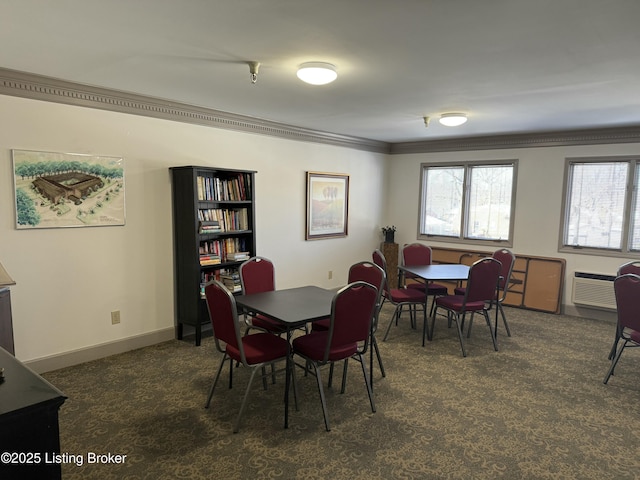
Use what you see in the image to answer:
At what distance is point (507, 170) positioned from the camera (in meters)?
6.04

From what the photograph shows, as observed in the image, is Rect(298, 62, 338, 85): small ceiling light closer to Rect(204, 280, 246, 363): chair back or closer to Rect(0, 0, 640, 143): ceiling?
Rect(0, 0, 640, 143): ceiling

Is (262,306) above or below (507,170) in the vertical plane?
below

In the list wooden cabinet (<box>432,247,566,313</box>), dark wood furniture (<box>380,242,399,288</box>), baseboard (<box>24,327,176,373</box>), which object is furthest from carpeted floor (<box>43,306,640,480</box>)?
dark wood furniture (<box>380,242,399,288</box>)

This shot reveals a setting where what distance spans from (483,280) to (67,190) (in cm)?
391

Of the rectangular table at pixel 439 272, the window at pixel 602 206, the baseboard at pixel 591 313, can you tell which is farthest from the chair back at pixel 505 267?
the baseboard at pixel 591 313

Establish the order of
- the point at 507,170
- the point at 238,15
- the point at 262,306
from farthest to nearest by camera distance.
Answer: the point at 507,170 < the point at 262,306 < the point at 238,15

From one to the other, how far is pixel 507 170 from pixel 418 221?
160cm

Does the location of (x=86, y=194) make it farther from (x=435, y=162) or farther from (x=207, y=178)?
(x=435, y=162)

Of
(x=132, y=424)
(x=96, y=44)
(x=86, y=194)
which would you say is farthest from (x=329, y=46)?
(x=132, y=424)

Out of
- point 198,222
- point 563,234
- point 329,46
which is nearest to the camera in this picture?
point 329,46

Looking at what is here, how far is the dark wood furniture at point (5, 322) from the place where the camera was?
9.23 feet

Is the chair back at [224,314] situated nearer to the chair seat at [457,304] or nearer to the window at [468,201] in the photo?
the chair seat at [457,304]

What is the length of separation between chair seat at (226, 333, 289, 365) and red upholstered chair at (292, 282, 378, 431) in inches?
4.8

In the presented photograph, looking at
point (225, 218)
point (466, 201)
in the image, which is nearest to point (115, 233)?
point (225, 218)
